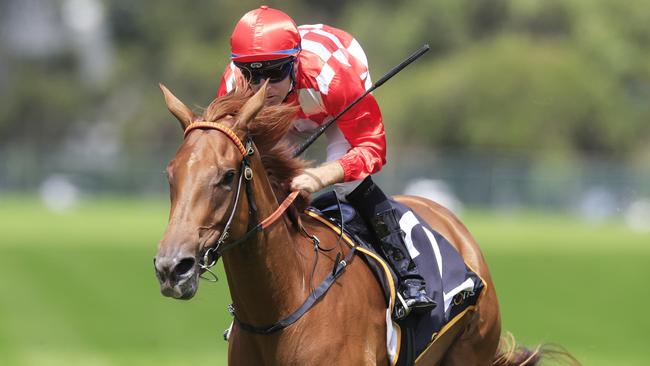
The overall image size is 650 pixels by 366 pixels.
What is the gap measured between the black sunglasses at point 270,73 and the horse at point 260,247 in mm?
276

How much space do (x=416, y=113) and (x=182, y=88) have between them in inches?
525

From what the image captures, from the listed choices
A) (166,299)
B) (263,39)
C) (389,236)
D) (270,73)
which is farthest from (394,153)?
(263,39)

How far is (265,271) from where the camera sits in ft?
15.1

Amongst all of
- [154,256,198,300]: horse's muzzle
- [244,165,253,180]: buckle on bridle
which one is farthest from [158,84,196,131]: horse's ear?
[154,256,198,300]: horse's muzzle

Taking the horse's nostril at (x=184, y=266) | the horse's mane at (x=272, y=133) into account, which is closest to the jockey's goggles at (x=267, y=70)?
the horse's mane at (x=272, y=133)

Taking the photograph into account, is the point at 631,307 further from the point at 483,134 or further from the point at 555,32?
the point at 555,32

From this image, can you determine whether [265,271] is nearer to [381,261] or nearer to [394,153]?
[381,261]

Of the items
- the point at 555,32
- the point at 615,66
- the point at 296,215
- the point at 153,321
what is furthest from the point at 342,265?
the point at 555,32

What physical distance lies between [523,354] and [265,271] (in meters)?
2.60

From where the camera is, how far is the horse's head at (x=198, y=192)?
398 centimetres

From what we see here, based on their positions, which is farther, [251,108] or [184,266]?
[251,108]

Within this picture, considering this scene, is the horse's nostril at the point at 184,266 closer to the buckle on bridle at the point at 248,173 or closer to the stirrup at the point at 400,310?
the buckle on bridle at the point at 248,173

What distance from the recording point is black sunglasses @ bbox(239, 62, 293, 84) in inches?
191

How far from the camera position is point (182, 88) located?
189 ft
